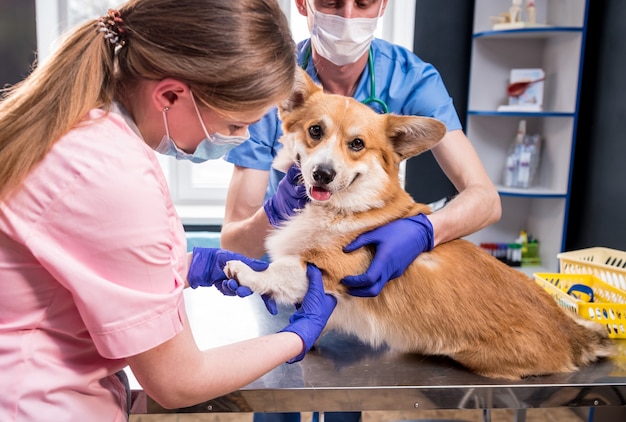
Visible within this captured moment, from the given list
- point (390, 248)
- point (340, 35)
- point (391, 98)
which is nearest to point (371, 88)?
point (391, 98)

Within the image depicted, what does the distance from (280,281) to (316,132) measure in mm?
408

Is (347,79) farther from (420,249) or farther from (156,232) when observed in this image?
(156,232)

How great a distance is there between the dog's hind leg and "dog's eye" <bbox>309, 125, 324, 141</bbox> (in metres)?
0.35

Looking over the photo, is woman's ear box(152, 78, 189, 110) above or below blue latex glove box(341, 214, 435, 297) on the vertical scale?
above

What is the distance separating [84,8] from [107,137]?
355 cm

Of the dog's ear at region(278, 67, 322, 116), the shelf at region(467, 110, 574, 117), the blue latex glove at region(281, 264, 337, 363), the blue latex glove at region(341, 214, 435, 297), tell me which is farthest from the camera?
the shelf at region(467, 110, 574, 117)

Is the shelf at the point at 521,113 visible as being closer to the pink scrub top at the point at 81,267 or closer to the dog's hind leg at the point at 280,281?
the dog's hind leg at the point at 280,281

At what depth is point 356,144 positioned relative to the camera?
4.67 feet

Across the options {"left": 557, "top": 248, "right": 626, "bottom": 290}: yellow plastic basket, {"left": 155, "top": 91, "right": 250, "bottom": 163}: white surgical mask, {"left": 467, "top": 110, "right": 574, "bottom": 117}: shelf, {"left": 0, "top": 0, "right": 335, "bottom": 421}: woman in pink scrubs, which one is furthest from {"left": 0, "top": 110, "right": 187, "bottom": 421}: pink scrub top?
{"left": 467, "top": 110, "right": 574, "bottom": 117}: shelf

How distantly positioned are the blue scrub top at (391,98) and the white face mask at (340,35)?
0.34 ft

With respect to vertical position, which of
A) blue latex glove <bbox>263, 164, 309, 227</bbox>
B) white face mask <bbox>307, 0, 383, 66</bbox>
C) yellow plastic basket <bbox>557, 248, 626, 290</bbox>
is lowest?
yellow plastic basket <bbox>557, 248, 626, 290</bbox>

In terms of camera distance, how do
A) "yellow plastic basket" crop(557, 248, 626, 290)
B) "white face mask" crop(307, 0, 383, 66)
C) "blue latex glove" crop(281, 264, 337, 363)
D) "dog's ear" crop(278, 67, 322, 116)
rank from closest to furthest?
"blue latex glove" crop(281, 264, 337, 363) < "dog's ear" crop(278, 67, 322, 116) < "yellow plastic basket" crop(557, 248, 626, 290) < "white face mask" crop(307, 0, 383, 66)

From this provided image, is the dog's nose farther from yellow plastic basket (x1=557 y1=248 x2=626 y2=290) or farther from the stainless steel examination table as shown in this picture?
yellow plastic basket (x1=557 y1=248 x2=626 y2=290)

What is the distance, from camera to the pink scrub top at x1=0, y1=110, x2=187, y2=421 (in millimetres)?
753
